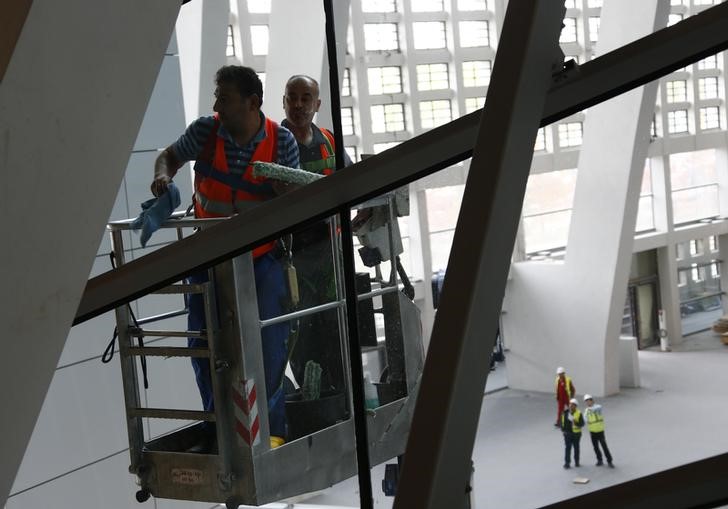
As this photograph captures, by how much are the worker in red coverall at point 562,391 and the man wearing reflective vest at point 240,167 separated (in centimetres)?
191

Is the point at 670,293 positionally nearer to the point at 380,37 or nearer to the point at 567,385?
the point at 567,385

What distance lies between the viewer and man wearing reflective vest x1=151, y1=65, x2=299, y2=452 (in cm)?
194

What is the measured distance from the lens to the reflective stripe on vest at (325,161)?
1.95 metres

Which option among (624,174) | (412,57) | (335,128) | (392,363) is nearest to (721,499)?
(335,128)

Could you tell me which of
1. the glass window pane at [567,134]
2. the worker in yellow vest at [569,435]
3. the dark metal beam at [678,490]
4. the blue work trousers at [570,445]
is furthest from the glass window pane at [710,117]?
the blue work trousers at [570,445]

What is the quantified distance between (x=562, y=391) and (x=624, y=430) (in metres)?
1.15

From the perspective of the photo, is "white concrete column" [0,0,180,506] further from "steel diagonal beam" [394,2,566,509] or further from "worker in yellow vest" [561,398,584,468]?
"worker in yellow vest" [561,398,584,468]

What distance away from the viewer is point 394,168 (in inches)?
35.0

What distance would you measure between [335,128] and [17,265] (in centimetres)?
102

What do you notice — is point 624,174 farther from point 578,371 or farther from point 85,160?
point 85,160

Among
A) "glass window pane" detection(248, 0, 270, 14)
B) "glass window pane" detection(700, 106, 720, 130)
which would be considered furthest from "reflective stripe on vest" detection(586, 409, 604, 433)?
"glass window pane" detection(248, 0, 270, 14)

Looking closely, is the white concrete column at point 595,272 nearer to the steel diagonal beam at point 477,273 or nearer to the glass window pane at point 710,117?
the glass window pane at point 710,117

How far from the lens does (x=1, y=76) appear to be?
0.77 metres

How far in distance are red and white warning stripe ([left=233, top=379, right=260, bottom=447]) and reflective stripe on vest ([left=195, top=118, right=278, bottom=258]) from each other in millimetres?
300
